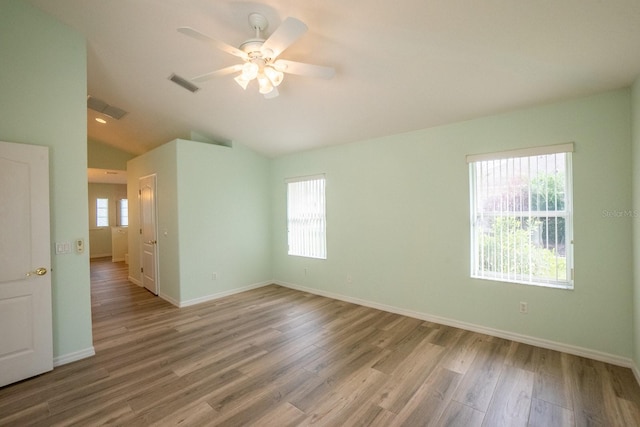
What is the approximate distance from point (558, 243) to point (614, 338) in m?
0.95

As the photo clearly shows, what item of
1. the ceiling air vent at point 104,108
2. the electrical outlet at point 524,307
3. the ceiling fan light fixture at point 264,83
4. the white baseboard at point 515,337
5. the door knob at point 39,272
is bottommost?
the white baseboard at point 515,337

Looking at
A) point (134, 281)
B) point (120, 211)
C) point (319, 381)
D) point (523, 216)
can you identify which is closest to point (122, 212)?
point (120, 211)

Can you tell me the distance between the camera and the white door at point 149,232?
5.04 metres

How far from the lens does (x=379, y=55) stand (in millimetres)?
2555

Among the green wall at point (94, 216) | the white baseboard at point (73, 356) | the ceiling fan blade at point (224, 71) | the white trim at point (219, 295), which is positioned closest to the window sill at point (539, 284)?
the ceiling fan blade at point (224, 71)

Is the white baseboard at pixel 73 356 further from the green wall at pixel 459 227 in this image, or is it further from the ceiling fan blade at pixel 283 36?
the ceiling fan blade at pixel 283 36

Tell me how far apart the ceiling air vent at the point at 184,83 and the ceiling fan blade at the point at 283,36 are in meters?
1.86

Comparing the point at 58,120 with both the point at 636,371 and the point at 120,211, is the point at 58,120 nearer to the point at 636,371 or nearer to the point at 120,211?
the point at 636,371

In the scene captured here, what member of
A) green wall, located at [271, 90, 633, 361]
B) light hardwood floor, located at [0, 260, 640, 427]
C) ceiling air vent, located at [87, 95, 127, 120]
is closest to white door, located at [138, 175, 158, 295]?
ceiling air vent, located at [87, 95, 127, 120]

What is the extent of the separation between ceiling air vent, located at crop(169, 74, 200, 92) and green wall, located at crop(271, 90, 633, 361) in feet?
6.93

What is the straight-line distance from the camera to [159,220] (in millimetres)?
A: 4934

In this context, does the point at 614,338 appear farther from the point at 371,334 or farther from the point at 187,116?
the point at 187,116

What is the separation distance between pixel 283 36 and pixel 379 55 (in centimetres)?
105

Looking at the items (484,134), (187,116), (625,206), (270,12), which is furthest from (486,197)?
(187,116)
